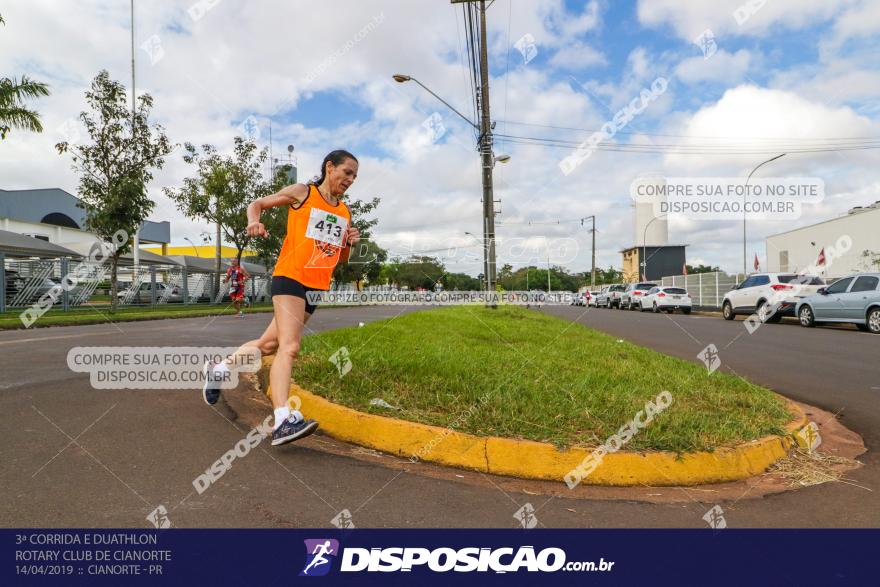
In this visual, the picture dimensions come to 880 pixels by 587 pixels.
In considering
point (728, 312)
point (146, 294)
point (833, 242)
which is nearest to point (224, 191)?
point (146, 294)

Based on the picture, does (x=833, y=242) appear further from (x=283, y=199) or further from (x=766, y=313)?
(x=283, y=199)

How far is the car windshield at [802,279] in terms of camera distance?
59.3ft

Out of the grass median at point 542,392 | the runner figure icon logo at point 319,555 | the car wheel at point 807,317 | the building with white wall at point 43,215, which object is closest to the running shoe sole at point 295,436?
the grass median at point 542,392

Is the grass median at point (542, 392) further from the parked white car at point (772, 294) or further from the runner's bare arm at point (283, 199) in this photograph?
the parked white car at point (772, 294)

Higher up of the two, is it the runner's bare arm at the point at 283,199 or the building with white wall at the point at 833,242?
the building with white wall at the point at 833,242

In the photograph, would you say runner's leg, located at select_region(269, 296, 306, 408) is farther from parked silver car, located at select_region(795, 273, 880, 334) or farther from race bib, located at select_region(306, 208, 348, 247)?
parked silver car, located at select_region(795, 273, 880, 334)

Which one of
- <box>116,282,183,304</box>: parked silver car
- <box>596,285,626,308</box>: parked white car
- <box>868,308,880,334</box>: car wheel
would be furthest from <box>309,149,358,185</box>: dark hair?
<box>596,285,626,308</box>: parked white car

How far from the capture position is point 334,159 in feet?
12.0

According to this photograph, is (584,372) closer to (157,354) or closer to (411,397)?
(411,397)

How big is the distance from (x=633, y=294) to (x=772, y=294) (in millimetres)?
13548

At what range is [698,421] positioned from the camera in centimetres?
373

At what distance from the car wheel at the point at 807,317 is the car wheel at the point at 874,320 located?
82.2 inches

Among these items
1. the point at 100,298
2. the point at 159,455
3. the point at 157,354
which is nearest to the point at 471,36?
the point at 157,354

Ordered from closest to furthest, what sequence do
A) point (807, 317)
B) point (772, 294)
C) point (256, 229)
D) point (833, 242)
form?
1. point (256, 229)
2. point (807, 317)
3. point (772, 294)
4. point (833, 242)
